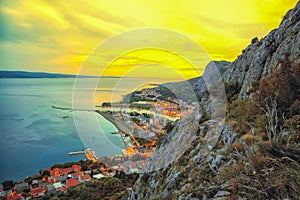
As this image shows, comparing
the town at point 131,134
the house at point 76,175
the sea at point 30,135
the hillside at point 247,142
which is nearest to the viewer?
the hillside at point 247,142

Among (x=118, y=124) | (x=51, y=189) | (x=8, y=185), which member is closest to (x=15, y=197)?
(x=8, y=185)

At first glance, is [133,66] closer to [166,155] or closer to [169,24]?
[169,24]

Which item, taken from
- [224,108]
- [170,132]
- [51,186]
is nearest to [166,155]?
[170,132]

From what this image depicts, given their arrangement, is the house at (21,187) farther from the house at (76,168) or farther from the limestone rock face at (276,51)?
the limestone rock face at (276,51)

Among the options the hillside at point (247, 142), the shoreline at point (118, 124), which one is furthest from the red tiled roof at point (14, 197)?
the shoreline at point (118, 124)

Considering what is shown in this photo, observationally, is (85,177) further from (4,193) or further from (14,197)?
(4,193)

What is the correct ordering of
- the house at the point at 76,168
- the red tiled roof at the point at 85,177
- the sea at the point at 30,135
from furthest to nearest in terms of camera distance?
the house at the point at 76,168
the sea at the point at 30,135
the red tiled roof at the point at 85,177

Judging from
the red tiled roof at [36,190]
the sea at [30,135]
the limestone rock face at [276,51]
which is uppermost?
the limestone rock face at [276,51]
